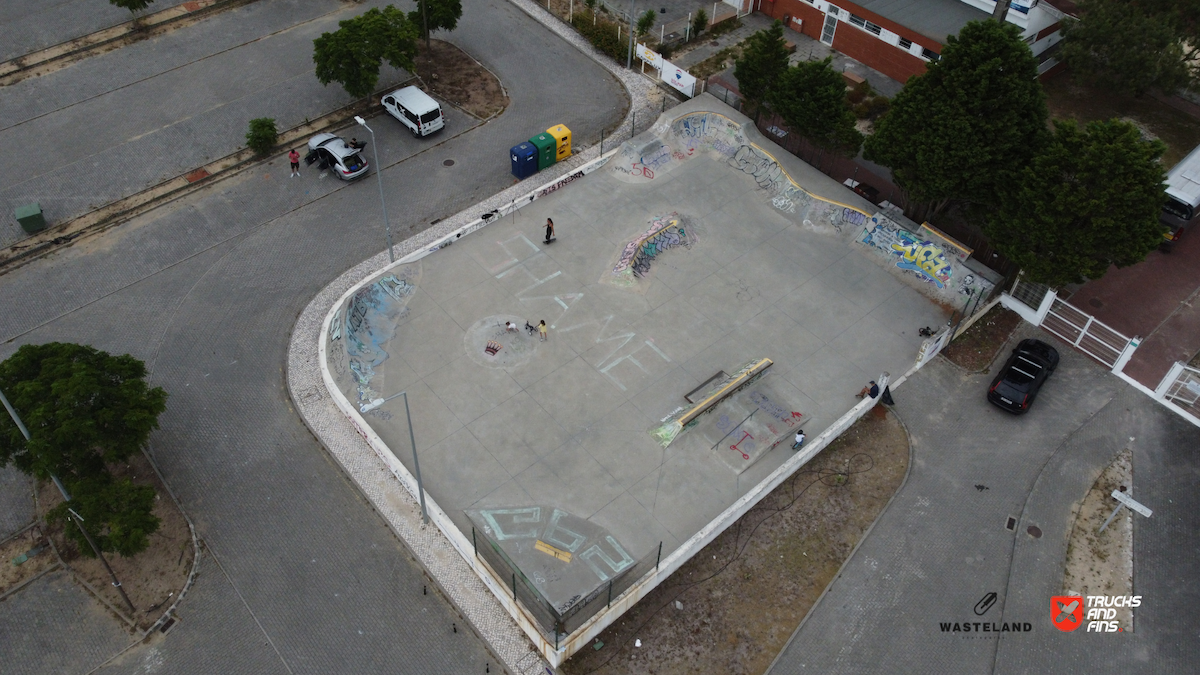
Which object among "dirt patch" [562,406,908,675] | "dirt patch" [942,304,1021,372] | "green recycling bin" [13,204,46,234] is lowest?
"dirt patch" [562,406,908,675]

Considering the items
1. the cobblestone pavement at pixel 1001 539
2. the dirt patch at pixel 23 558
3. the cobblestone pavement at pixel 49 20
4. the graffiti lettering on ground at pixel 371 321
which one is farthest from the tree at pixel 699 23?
the dirt patch at pixel 23 558

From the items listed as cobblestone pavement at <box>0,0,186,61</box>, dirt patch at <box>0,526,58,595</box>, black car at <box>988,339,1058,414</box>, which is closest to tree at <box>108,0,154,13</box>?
cobblestone pavement at <box>0,0,186,61</box>

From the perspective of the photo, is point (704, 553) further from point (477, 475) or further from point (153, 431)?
point (153, 431)

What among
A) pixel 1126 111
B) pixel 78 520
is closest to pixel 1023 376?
pixel 1126 111

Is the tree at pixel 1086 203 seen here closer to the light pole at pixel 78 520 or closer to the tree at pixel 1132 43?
the tree at pixel 1132 43

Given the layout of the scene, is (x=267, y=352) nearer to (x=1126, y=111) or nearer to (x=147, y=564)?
(x=147, y=564)

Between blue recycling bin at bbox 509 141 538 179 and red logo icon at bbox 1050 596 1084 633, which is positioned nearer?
red logo icon at bbox 1050 596 1084 633

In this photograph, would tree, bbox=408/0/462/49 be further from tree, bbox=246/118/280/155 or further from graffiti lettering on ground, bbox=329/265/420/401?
graffiti lettering on ground, bbox=329/265/420/401
